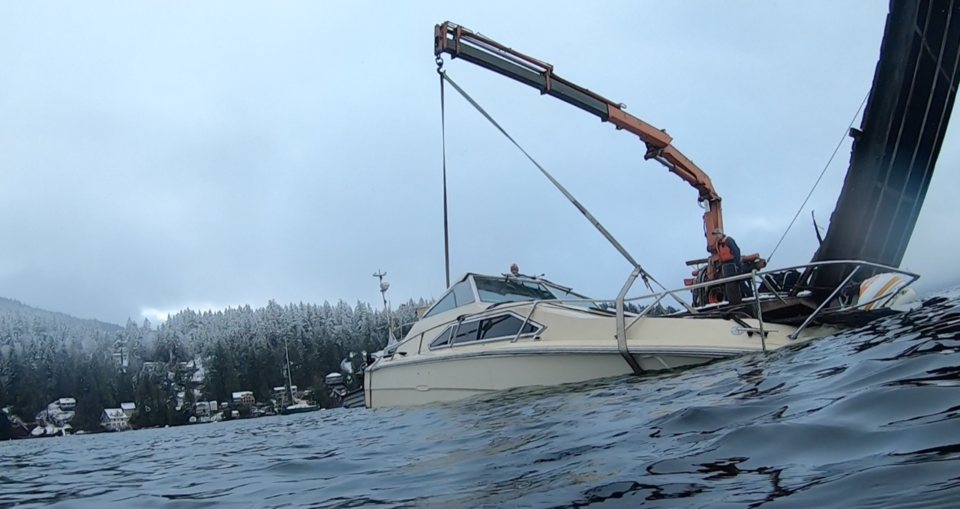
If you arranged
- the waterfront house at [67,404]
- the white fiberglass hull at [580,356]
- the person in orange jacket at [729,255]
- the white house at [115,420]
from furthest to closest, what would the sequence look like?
the waterfront house at [67,404], the white house at [115,420], the person in orange jacket at [729,255], the white fiberglass hull at [580,356]

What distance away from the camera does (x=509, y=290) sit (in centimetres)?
1137

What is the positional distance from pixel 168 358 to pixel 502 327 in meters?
93.7

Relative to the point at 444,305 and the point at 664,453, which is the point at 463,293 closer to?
the point at 444,305

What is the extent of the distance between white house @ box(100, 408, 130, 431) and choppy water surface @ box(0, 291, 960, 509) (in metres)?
64.7

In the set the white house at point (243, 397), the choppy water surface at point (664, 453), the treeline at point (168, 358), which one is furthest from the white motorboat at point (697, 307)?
the white house at point (243, 397)

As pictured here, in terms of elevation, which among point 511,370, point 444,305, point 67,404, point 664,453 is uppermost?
point 444,305

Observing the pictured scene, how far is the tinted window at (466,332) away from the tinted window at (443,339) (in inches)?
11.1

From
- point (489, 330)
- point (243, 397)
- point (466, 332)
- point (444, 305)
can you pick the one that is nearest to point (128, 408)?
point (243, 397)

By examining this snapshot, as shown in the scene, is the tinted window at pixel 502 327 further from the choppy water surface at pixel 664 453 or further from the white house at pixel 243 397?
the white house at pixel 243 397

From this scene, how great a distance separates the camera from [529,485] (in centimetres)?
266

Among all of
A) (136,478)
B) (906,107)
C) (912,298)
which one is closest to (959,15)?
(906,107)

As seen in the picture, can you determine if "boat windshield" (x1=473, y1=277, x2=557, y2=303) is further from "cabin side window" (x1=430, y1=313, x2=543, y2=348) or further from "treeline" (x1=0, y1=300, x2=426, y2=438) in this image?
"treeline" (x1=0, y1=300, x2=426, y2=438)

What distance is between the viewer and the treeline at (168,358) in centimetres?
6756

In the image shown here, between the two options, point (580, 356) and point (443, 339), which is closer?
point (580, 356)
